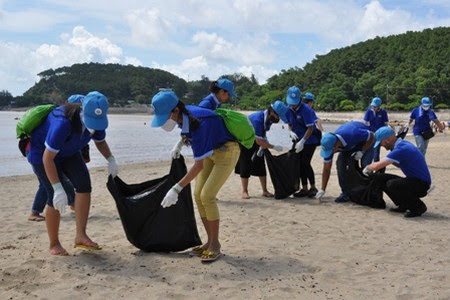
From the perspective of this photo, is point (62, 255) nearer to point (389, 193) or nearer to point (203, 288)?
point (203, 288)

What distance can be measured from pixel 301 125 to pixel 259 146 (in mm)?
741

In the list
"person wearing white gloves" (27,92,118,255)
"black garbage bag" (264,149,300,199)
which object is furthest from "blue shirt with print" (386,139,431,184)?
"person wearing white gloves" (27,92,118,255)

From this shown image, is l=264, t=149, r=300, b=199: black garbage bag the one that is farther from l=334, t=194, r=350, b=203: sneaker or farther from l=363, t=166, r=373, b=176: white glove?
l=363, t=166, r=373, b=176: white glove

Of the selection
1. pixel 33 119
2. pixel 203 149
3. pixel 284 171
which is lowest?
pixel 284 171

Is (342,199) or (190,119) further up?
(190,119)

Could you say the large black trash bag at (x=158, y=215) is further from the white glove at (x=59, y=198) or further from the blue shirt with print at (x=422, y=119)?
the blue shirt with print at (x=422, y=119)

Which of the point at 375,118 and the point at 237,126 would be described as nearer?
the point at 237,126

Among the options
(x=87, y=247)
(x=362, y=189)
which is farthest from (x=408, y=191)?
(x=87, y=247)

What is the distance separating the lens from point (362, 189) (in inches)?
271

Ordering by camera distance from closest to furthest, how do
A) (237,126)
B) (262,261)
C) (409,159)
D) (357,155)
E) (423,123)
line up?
(237,126) → (262,261) → (409,159) → (357,155) → (423,123)

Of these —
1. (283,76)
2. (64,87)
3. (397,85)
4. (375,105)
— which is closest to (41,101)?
(64,87)

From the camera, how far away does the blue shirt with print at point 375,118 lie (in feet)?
34.1

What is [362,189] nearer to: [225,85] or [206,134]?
[225,85]

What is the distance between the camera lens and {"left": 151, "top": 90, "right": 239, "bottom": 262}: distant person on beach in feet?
13.4
